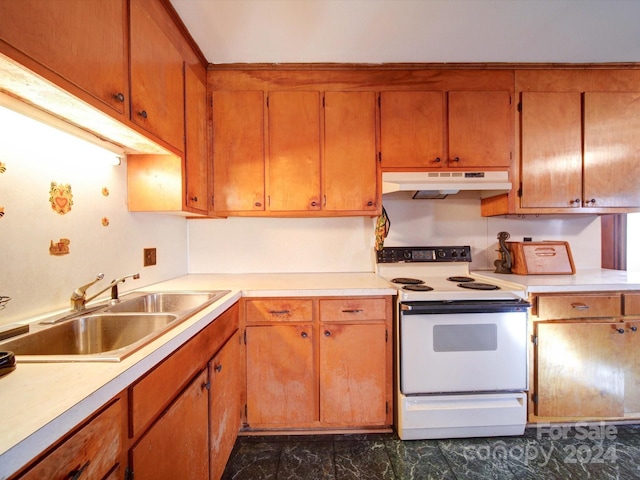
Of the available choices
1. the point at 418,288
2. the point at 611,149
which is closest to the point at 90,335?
the point at 418,288

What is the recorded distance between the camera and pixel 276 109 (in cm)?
184

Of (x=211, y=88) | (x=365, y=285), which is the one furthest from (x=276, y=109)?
(x=365, y=285)

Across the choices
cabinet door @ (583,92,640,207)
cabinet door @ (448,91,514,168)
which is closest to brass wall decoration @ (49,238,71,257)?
cabinet door @ (448,91,514,168)

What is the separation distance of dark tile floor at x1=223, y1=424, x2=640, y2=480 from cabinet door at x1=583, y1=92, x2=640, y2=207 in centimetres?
149

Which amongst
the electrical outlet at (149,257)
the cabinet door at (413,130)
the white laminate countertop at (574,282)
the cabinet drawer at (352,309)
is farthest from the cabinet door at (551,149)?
the electrical outlet at (149,257)

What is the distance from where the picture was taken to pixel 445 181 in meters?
1.80

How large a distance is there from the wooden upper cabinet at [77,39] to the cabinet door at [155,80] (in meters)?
0.07

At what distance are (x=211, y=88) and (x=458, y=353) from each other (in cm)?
230

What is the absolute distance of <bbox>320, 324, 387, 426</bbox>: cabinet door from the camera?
5.19 feet

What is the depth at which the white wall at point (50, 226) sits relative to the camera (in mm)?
926

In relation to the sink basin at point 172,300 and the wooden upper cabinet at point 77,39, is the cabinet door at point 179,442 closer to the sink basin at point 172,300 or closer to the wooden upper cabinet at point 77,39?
the sink basin at point 172,300

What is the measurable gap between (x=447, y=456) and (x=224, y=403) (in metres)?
1.24

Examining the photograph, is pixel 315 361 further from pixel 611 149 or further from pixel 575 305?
pixel 611 149

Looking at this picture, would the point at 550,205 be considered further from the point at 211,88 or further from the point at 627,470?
the point at 211,88
